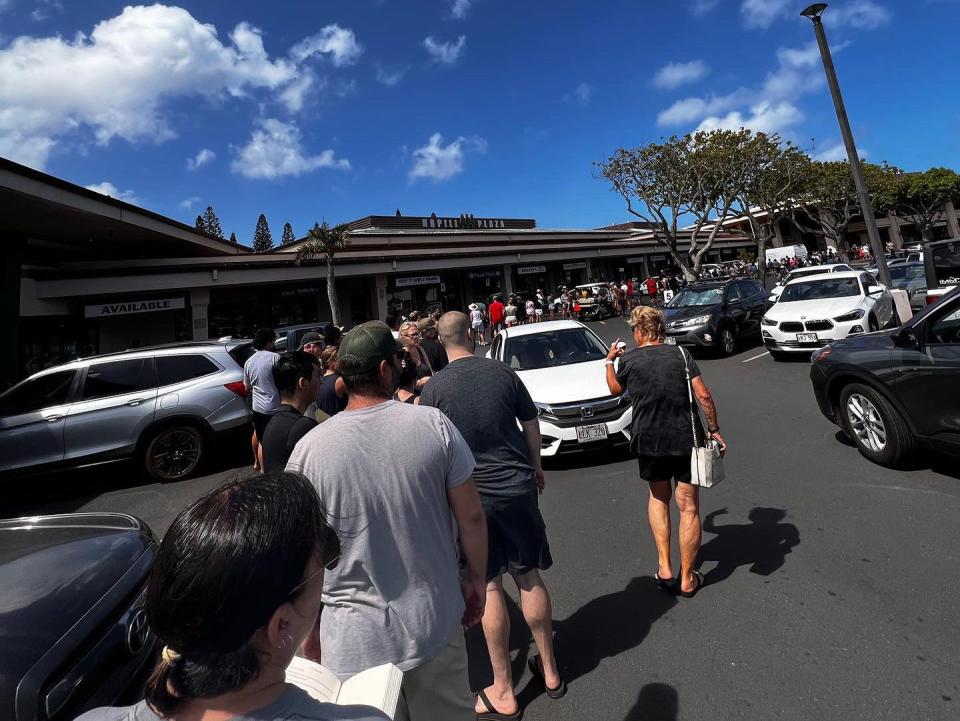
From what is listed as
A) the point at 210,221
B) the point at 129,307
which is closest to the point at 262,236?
the point at 210,221

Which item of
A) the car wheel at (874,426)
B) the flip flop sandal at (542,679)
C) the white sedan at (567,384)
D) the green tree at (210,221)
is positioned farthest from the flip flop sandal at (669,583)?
the green tree at (210,221)

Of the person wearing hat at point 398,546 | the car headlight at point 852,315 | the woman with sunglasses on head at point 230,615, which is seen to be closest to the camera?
the woman with sunglasses on head at point 230,615

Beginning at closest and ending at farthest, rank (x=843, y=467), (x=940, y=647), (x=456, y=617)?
(x=456, y=617) → (x=940, y=647) → (x=843, y=467)

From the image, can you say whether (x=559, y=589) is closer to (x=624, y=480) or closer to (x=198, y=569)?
(x=624, y=480)

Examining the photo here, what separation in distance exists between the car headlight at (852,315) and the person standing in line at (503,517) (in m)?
9.50

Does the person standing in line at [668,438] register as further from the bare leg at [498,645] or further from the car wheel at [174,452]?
the car wheel at [174,452]

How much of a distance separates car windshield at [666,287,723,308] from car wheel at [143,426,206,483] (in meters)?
11.5

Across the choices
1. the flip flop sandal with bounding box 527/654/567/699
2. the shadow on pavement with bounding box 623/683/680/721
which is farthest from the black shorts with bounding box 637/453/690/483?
the flip flop sandal with bounding box 527/654/567/699

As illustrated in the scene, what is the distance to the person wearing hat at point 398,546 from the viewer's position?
5.28ft

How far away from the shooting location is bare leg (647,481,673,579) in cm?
314

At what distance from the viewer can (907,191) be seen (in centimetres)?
4475

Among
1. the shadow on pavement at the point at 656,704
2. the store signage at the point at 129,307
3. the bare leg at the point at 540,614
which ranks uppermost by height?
the store signage at the point at 129,307

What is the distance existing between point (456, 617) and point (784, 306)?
11285mm

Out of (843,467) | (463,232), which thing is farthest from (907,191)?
(843,467)
